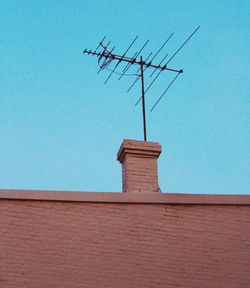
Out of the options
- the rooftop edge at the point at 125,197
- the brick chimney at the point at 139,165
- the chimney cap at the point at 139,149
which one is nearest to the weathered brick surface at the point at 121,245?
the rooftop edge at the point at 125,197

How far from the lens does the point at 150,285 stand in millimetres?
8312

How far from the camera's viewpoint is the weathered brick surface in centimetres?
812

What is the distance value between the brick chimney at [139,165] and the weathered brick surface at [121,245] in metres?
0.69

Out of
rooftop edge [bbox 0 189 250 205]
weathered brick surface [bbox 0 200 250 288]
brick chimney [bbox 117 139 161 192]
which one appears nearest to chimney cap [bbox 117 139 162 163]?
brick chimney [bbox 117 139 161 192]

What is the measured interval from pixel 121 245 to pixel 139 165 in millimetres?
1752

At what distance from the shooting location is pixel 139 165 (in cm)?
970

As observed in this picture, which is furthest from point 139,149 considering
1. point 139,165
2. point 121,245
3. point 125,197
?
point 121,245

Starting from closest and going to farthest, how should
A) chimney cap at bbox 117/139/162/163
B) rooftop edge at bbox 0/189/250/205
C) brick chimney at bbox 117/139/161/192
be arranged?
rooftop edge at bbox 0/189/250/205 → brick chimney at bbox 117/139/161/192 → chimney cap at bbox 117/139/162/163

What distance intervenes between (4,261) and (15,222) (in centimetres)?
64

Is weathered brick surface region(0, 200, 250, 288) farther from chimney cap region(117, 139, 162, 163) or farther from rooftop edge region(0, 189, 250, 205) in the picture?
chimney cap region(117, 139, 162, 163)

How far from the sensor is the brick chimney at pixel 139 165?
31.1 feet

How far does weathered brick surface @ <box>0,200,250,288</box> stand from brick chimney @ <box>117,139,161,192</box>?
0.69 m

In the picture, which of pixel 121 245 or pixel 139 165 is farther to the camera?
pixel 139 165

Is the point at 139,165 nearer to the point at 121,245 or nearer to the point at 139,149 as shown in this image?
the point at 139,149
